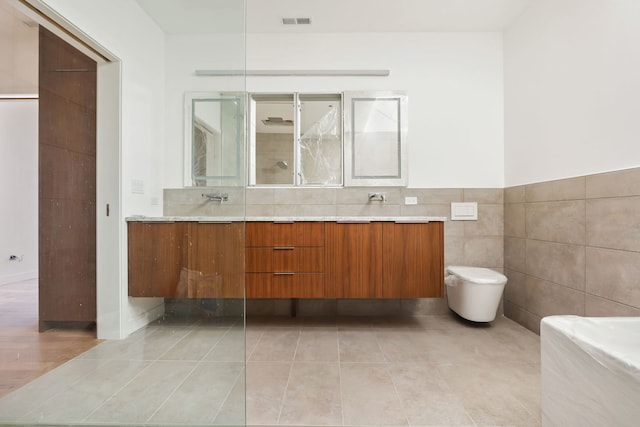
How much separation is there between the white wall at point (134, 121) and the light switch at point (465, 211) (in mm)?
2292

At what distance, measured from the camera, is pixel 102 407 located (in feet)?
3.57

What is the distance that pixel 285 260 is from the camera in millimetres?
2129

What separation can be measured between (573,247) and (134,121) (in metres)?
2.55

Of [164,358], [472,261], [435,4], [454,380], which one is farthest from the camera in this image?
[472,261]

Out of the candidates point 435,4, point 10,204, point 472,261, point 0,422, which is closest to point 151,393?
point 0,422

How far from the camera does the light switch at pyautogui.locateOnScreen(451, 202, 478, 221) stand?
2572mm

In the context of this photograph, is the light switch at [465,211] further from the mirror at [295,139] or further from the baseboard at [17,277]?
the baseboard at [17,277]

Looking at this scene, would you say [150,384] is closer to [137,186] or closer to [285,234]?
[137,186]

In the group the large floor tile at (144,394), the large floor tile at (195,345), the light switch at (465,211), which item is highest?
the light switch at (465,211)

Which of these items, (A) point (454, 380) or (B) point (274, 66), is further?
(B) point (274, 66)

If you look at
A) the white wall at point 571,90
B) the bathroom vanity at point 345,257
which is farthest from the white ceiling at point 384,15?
the bathroom vanity at point 345,257

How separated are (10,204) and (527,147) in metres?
3.08

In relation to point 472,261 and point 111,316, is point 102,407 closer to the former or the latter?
point 111,316

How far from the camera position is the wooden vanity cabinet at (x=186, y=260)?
3.99 ft
